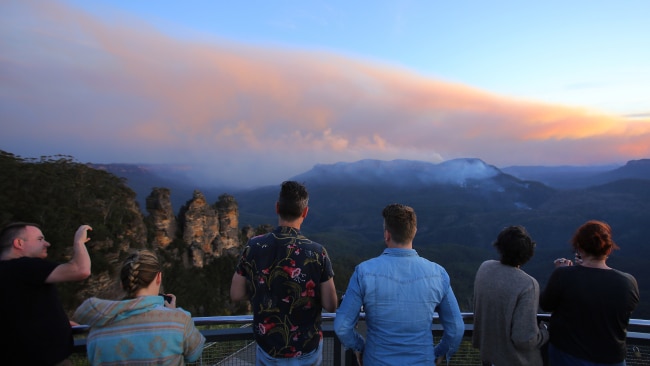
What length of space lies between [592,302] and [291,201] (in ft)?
7.53

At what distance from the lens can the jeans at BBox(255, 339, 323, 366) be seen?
A: 2.91 m

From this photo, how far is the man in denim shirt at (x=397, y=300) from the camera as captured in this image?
279 centimetres

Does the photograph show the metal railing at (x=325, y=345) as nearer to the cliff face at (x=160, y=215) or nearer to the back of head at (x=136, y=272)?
the back of head at (x=136, y=272)

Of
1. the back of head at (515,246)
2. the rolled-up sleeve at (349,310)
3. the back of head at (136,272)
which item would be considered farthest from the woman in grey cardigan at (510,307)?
the back of head at (136,272)

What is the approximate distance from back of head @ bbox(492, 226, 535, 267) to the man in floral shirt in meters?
1.32

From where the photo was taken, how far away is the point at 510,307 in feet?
9.72

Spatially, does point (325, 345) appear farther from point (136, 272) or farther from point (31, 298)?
point (31, 298)

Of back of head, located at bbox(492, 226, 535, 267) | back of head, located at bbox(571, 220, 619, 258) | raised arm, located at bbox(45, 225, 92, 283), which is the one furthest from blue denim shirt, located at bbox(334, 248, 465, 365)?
raised arm, located at bbox(45, 225, 92, 283)

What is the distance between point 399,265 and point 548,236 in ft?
598

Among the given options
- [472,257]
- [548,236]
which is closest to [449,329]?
[472,257]

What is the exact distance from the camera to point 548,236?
527 ft

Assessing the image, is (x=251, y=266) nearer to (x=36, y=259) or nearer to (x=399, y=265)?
(x=399, y=265)

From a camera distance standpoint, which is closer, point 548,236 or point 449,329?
point 449,329

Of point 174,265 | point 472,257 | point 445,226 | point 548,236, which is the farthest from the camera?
point 445,226
